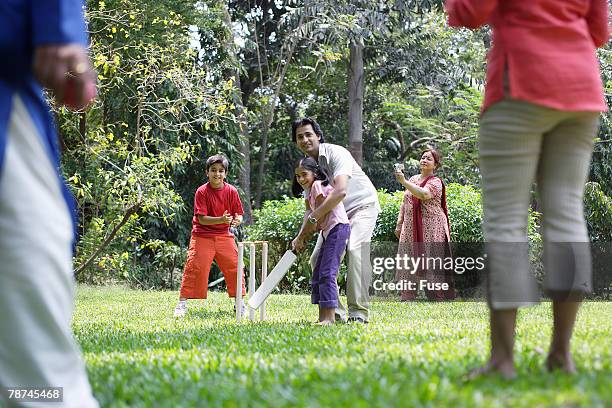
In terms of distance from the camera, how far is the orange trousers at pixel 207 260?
30.3 ft

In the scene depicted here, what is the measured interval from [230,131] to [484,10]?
17.0 metres

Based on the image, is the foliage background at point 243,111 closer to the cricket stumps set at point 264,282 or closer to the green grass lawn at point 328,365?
the cricket stumps set at point 264,282

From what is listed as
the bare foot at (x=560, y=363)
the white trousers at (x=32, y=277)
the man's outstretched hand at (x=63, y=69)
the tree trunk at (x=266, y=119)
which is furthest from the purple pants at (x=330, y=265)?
the tree trunk at (x=266, y=119)

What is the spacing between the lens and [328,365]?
151 inches

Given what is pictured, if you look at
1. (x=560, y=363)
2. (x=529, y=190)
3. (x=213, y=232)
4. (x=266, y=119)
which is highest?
(x=266, y=119)

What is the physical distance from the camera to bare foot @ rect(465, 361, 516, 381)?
10.1ft

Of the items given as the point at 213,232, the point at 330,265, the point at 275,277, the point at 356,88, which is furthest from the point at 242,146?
the point at 330,265

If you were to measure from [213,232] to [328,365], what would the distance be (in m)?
5.70

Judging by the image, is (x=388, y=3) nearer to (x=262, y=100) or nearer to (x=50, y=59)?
(x=262, y=100)

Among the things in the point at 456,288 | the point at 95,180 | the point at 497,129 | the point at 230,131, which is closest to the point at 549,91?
the point at 497,129

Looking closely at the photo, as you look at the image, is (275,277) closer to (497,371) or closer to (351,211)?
(351,211)

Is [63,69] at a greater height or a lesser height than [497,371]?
greater

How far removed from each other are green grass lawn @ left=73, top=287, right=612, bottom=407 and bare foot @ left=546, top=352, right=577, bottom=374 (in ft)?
0.19

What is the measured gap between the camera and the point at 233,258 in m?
9.35
